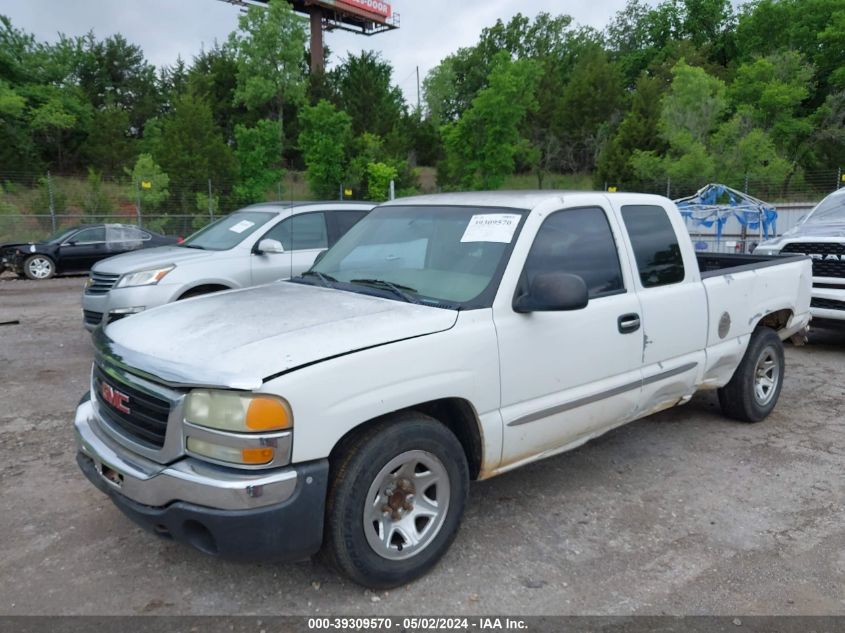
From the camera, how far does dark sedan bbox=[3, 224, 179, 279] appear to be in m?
16.0

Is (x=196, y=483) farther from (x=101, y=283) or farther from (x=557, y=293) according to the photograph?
(x=101, y=283)

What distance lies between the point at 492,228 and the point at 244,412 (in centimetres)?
172

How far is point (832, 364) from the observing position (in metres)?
7.26

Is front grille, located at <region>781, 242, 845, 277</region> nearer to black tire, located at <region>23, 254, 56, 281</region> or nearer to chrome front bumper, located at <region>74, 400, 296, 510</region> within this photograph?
chrome front bumper, located at <region>74, 400, 296, 510</region>

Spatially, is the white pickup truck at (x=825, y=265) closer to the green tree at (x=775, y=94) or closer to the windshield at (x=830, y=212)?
the windshield at (x=830, y=212)

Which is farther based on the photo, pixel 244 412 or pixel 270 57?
pixel 270 57

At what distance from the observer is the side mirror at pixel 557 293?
3141 mm

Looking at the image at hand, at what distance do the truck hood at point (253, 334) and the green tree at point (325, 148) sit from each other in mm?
29489

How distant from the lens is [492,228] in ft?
11.7

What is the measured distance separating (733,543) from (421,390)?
194cm

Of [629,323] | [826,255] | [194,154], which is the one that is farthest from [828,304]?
[194,154]

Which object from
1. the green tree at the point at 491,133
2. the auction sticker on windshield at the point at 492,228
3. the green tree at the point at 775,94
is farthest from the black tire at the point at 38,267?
the green tree at the point at 775,94

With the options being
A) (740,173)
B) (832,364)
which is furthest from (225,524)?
(740,173)

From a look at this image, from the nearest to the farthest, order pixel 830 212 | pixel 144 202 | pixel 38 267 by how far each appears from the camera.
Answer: pixel 830 212, pixel 38 267, pixel 144 202
